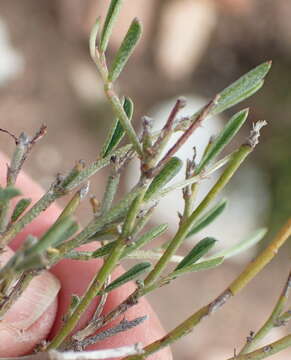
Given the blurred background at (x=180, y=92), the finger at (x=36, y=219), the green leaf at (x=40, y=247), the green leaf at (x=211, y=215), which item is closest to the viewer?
the green leaf at (x=40, y=247)

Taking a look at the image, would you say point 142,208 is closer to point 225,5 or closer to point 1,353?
point 1,353

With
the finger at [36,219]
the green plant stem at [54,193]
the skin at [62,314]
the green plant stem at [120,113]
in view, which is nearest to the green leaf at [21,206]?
the green plant stem at [54,193]

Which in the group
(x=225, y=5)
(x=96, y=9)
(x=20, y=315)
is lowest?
(x=20, y=315)

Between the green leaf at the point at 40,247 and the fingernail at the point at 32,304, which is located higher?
the fingernail at the point at 32,304

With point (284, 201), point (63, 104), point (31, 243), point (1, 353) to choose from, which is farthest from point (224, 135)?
point (63, 104)

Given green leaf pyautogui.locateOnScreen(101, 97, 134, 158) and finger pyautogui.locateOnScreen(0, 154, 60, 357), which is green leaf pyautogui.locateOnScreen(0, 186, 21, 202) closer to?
green leaf pyautogui.locateOnScreen(101, 97, 134, 158)

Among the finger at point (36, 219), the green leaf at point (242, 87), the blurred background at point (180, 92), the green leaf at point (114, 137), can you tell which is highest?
the blurred background at point (180, 92)

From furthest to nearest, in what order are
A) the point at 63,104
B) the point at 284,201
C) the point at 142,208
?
the point at 63,104
the point at 284,201
the point at 142,208

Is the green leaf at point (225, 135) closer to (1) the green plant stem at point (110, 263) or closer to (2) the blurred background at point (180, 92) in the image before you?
(1) the green plant stem at point (110, 263)
